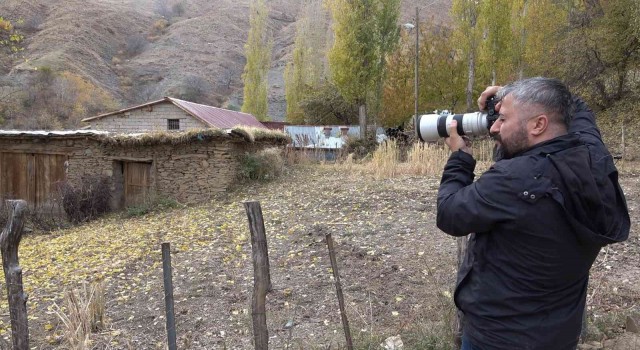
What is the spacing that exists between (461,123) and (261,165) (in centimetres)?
980

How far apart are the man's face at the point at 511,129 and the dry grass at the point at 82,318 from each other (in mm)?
2588

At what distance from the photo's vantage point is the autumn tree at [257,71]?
31188 millimetres

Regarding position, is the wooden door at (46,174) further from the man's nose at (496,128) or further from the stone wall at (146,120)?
the man's nose at (496,128)

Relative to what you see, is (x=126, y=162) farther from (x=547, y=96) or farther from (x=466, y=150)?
(x=547, y=96)

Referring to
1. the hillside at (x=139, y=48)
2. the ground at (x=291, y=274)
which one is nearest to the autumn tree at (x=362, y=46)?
the ground at (x=291, y=274)

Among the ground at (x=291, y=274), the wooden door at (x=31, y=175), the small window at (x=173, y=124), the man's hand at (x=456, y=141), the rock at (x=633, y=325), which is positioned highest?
the small window at (x=173, y=124)

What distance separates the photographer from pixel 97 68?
41.2 meters

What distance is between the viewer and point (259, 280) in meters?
2.33

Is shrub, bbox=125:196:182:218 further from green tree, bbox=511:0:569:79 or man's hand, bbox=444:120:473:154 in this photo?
green tree, bbox=511:0:569:79

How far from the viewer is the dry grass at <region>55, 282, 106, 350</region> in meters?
3.00

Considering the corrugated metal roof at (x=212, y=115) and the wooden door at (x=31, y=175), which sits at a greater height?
the corrugated metal roof at (x=212, y=115)

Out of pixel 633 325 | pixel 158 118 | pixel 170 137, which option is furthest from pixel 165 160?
pixel 633 325

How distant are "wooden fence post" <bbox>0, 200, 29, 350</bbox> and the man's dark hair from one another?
2.60m

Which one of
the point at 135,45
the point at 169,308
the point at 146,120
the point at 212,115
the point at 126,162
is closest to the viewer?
the point at 169,308
